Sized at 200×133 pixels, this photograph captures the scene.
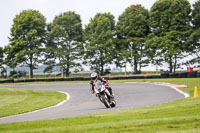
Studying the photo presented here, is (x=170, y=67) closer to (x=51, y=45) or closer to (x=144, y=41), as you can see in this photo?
(x=144, y=41)

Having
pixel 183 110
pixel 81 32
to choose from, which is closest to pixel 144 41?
pixel 81 32

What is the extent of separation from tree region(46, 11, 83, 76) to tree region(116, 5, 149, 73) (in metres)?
7.38

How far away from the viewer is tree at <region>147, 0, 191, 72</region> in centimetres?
6410

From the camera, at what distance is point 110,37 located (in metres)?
70.1

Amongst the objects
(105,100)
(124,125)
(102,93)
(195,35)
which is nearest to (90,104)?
(105,100)

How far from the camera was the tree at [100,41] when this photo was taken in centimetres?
6869

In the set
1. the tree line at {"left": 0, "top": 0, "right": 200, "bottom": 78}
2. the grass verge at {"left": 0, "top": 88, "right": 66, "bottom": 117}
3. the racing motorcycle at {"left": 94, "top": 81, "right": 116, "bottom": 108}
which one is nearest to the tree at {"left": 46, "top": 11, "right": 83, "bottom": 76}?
the tree line at {"left": 0, "top": 0, "right": 200, "bottom": 78}

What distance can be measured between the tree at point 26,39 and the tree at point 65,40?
190 centimetres

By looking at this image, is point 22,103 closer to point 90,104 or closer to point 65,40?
point 90,104

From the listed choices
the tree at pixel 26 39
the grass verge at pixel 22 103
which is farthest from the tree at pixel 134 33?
the grass verge at pixel 22 103

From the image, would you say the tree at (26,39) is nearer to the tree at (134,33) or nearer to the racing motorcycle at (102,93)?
the tree at (134,33)

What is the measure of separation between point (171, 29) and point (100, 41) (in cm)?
1189

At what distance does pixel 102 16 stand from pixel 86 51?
6.54 metres

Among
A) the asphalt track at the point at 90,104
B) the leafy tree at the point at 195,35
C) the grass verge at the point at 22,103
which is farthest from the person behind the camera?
the leafy tree at the point at 195,35
